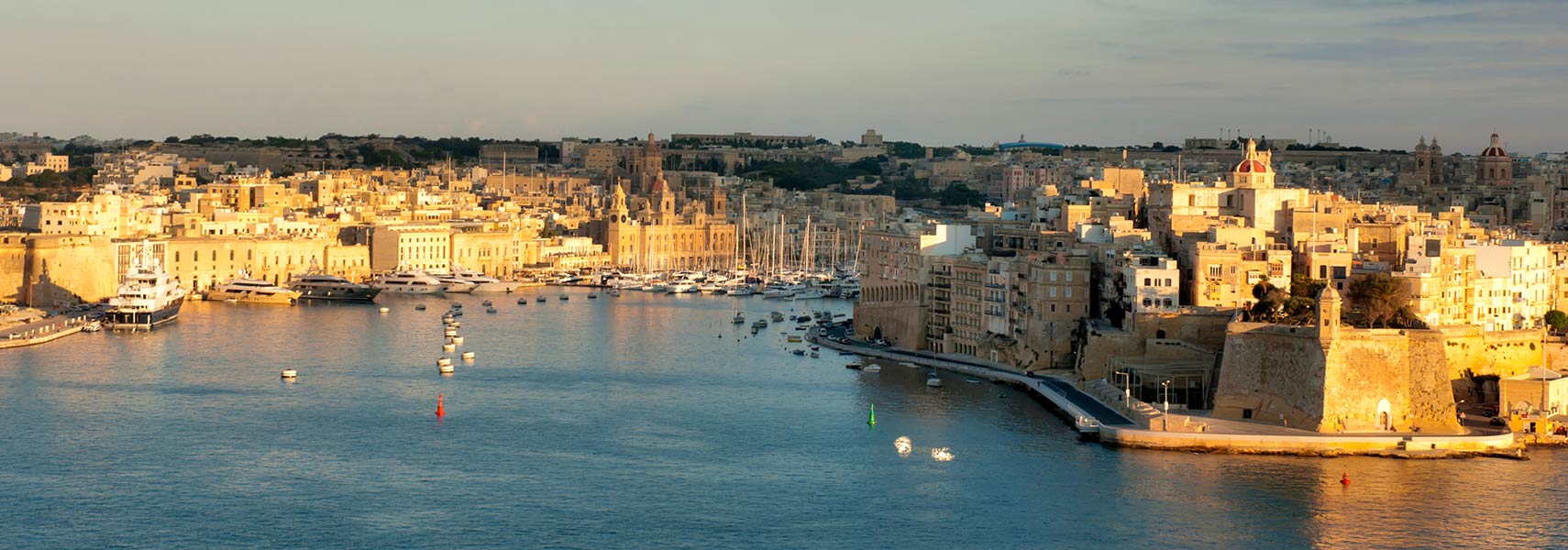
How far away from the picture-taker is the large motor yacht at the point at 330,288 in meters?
41.2

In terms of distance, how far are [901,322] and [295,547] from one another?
49.5ft

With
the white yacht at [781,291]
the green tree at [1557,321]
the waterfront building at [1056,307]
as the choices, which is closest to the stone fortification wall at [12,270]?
the white yacht at [781,291]

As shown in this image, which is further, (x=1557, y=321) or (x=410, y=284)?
(x=410, y=284)

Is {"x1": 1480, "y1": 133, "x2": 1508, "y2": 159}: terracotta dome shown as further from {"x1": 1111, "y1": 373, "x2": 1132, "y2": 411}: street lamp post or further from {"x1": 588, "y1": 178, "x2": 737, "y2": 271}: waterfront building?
{"x1": 1111, "y1": 373, "x2": 1132, "y2": 411}: street lamp post

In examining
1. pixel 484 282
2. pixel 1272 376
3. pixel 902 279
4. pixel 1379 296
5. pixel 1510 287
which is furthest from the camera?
pixel 484 282

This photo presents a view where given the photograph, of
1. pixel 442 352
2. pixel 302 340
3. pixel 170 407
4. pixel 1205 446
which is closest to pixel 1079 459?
pixel 1205 446

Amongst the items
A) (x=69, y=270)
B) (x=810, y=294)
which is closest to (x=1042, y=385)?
(x=810, y=294)

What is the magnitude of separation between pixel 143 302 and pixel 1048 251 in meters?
14.8

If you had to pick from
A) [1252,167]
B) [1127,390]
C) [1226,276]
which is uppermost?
[1252,167]

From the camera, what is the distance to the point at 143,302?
33.5m

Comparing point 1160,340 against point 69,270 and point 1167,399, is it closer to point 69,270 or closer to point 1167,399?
point 1167,399

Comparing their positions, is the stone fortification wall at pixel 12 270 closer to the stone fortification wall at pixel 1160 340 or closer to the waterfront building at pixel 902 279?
the waterfront building at pixel 902 279

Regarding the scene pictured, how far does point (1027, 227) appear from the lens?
3052cm

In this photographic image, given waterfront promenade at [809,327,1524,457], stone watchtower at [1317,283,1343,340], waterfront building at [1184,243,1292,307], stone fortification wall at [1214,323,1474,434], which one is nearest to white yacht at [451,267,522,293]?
waterfront building at [1184,243,1292,307]
